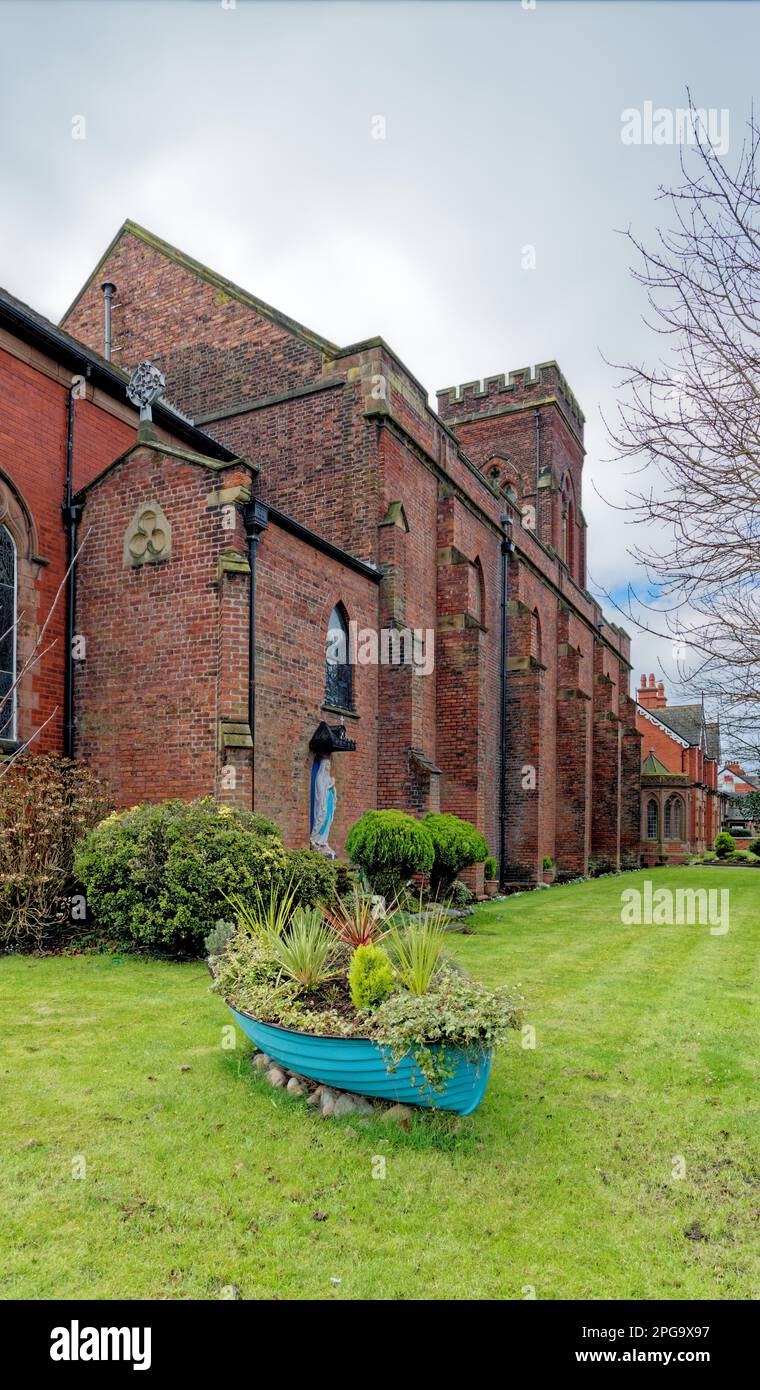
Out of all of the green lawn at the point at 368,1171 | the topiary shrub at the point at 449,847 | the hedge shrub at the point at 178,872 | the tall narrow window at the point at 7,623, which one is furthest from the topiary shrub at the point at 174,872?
the topiary shrub at the point at 449,847

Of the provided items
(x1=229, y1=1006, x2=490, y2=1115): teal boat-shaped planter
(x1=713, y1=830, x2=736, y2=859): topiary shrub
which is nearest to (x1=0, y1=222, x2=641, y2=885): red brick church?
(x1=229, y1=1006, x2=490, y2=1115): teal boat-shaped planter

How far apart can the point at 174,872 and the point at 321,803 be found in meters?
4.79

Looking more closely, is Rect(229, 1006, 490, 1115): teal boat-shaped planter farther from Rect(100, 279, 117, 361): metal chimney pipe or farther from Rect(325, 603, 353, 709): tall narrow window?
Rect(100, 279, 117, 361): metal chimney pipe

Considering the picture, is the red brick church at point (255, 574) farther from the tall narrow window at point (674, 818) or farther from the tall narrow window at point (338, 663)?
the tall narrow window at point (674, 818)

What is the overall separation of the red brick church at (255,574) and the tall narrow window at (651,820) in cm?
1552

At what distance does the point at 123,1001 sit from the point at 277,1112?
321cm

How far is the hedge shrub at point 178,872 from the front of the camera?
9.57m

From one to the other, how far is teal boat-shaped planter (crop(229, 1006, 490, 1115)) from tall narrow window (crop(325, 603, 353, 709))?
9.95 meters

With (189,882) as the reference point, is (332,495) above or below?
above

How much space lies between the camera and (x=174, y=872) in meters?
9.64
